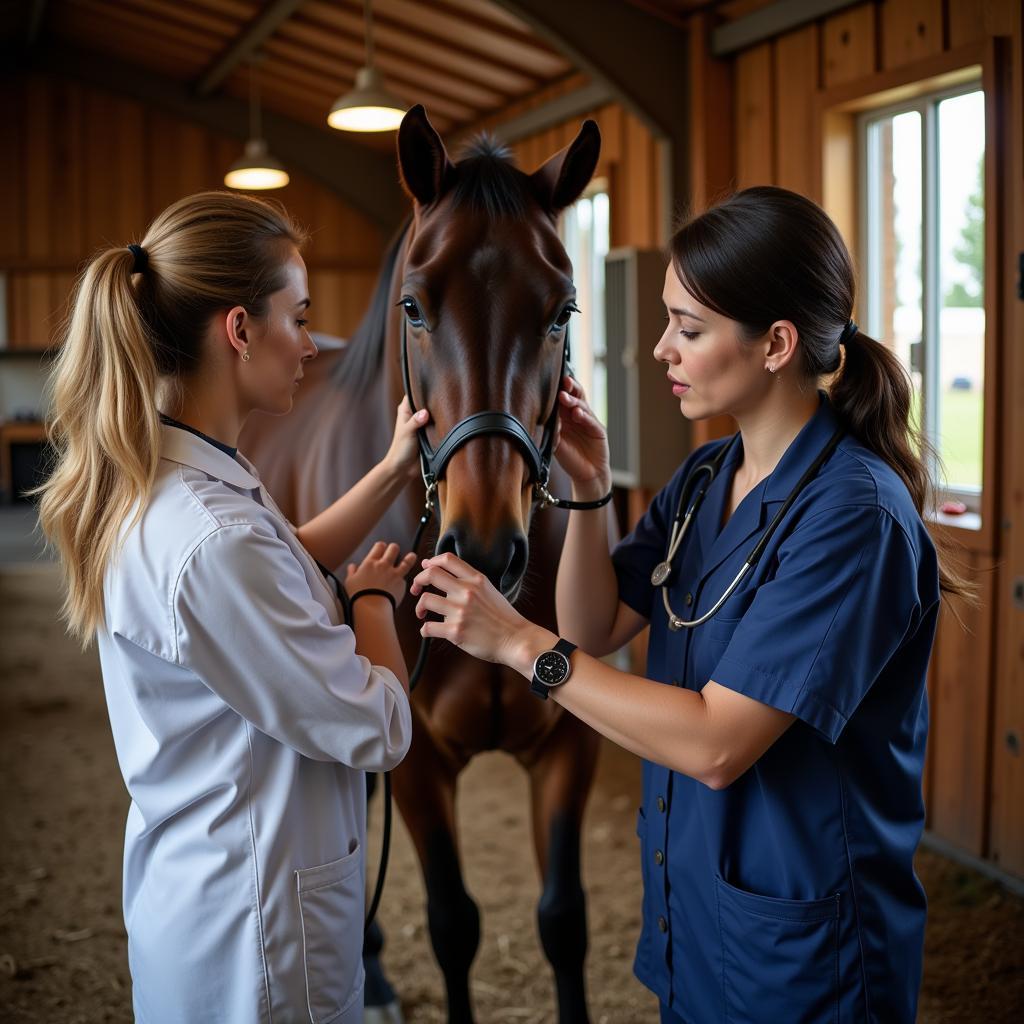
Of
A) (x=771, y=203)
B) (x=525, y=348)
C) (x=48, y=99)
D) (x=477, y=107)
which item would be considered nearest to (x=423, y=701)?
(x=525, y=348)

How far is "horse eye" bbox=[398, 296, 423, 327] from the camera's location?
149cm

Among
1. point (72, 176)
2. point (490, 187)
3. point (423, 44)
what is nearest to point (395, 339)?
point (490, 187)

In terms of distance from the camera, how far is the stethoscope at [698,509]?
3.81 ft

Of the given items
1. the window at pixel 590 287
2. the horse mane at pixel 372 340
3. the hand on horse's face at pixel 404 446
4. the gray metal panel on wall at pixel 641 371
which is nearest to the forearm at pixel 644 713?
the hand on horse's face at pixel 404 446

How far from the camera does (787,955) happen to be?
112 centimetres

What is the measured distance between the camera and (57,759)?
4.07 meters

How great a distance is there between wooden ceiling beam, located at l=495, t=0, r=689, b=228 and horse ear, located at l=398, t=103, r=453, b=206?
2569 millimetres

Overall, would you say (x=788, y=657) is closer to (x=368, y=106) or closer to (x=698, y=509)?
(x=698, y=509)

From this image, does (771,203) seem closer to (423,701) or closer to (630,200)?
(423,701)

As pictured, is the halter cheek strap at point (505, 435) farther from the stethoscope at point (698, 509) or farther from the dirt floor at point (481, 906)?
the dirt floor at point (481, 906)

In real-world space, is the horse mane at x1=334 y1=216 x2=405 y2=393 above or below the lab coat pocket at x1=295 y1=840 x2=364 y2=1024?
above

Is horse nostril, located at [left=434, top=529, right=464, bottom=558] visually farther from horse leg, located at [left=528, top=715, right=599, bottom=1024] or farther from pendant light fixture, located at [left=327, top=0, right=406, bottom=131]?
pendant light fixture, located at [left=327, top=0, right=406, bottom=131]

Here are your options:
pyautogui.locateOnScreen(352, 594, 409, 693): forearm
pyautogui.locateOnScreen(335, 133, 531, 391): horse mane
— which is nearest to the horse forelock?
pyautogui.locateOnScreen(335, 133, 531, 391): horse mane

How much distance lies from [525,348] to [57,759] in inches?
135
